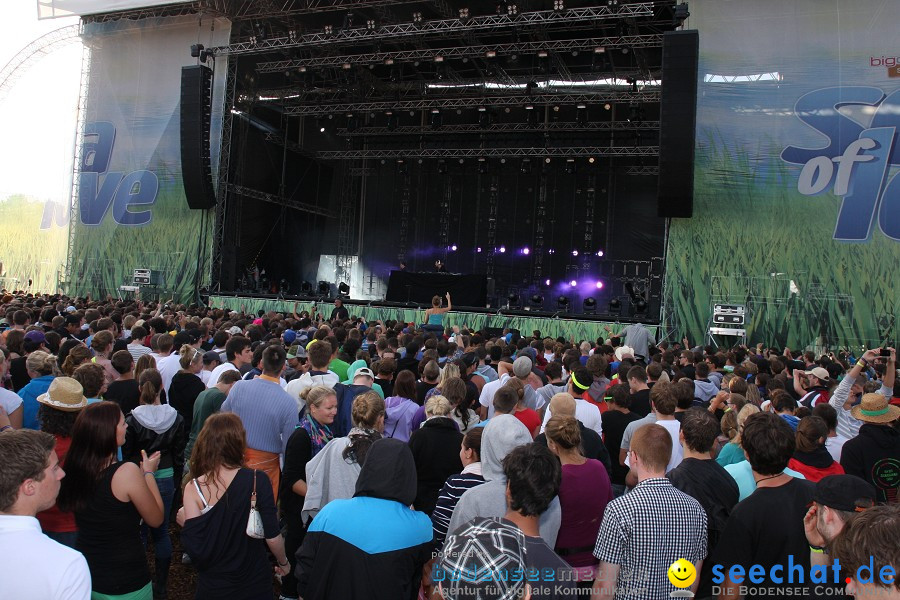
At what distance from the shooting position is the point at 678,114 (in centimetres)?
1362

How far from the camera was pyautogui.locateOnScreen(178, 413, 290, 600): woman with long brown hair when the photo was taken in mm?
2664

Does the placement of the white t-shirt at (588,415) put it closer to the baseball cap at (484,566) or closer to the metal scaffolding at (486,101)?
the baseball cap at (484,566)

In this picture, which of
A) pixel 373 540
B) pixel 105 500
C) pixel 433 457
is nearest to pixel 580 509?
pixel 433 457

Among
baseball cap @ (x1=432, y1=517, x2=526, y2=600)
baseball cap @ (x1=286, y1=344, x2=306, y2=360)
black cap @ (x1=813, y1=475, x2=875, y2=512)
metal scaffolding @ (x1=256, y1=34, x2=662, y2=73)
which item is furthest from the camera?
metal scaffolding @ (x1=256, y1=34, x2=662, y2=73)

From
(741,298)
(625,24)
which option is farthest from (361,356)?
(625,24)

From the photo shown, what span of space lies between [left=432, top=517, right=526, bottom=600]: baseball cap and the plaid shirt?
3.35 ft

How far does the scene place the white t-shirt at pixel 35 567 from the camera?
1603 millimetres

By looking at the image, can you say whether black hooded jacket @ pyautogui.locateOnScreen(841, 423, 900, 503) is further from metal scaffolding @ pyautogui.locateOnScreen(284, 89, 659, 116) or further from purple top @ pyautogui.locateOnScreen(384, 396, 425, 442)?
metal scaffolding @ pyautogui.locateOnScreen(284, 89, 659, 116)

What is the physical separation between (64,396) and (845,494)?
127 inches

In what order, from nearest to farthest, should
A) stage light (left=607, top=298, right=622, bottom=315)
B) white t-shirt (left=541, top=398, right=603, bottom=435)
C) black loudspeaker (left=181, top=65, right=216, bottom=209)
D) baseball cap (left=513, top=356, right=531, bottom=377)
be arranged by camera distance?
white t-shirt (left=541, top=398, right=603, bottom=435), baseball cap (left=513, top=356, right=531, bottom=377), black loudspeaker (left=181, top=65, right=216, bottom=209), stage light (left=607, top=298, right=622, bottom=315)

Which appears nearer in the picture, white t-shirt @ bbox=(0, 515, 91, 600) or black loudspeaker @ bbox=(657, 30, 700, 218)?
white t-shirt @ bbox=(0, 515, 91, 600)

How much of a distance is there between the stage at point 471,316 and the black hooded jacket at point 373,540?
36.4ft

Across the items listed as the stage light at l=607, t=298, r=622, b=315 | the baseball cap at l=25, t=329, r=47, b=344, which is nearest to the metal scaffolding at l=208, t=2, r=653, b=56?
the stage light at l=607, t=298, r=622, b=315

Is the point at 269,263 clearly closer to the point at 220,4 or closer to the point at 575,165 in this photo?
the point at 220,4
